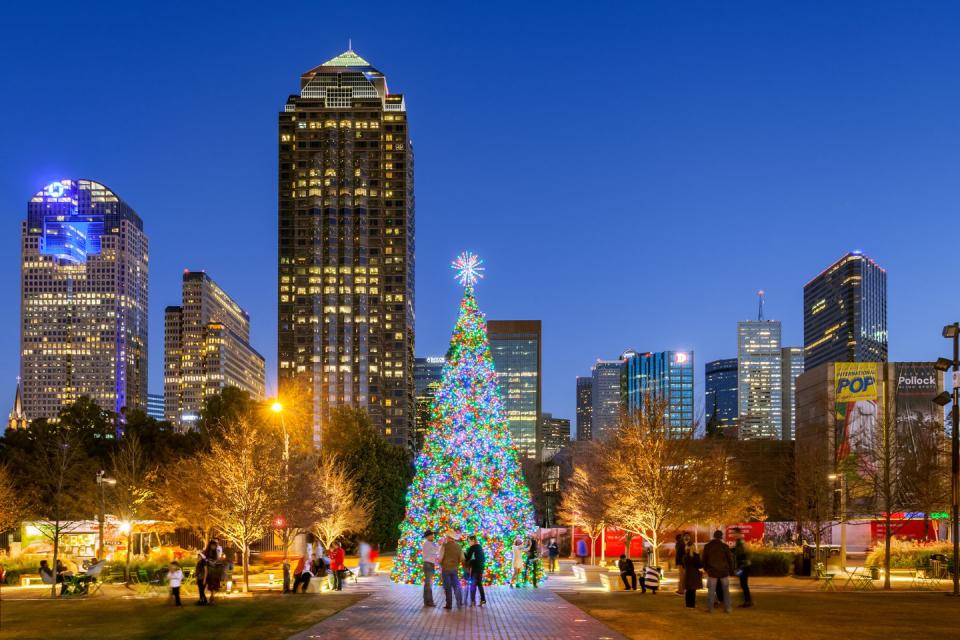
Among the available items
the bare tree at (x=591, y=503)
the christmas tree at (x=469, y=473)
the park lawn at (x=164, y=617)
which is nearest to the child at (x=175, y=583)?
the park lawn at (x=164, y=617)

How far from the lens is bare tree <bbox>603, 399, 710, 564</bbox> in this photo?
33938 millimetres

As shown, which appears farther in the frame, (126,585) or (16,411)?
(16,411)

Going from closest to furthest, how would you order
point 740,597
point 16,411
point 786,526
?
point 740,597 → point 786,526 → point 16,411

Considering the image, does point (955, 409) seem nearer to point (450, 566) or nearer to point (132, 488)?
point (450, 566)

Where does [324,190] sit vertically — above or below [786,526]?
above

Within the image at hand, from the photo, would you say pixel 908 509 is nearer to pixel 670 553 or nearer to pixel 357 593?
pixel 670 553

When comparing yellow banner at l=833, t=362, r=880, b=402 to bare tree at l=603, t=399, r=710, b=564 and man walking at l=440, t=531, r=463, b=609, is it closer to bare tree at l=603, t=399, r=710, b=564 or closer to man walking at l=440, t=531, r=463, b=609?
bare tree at l=603, t=399, r=710, b=564

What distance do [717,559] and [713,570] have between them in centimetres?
→ 27

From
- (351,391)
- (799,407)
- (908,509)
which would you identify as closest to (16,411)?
(351,391)

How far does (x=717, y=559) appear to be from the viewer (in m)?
21.0

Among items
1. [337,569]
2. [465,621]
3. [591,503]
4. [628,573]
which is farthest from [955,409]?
[591,503]

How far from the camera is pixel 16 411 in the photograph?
177875mm

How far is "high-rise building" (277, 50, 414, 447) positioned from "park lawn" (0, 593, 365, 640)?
155 m

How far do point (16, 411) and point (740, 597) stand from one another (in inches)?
6886
